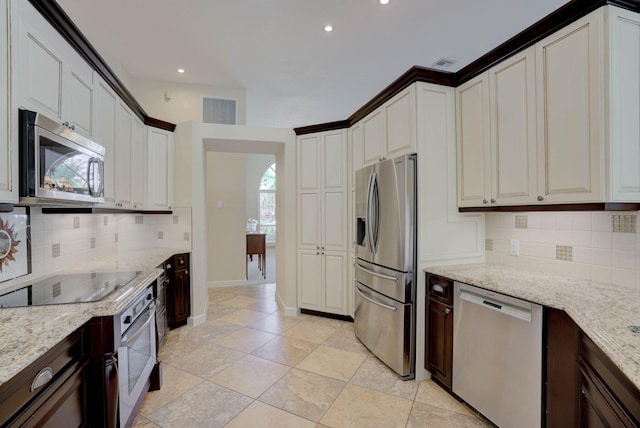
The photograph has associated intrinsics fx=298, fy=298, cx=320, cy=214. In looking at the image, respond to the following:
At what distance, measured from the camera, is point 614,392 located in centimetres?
101

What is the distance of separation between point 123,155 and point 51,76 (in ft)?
3.71

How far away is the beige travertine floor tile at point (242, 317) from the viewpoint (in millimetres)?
3607

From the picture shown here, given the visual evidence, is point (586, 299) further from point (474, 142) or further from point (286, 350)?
point (286, 350)

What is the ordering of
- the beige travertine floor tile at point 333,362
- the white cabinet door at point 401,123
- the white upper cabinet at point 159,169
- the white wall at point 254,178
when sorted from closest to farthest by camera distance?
the white cabinet door at point 401,123 → the beige travertine floor tile at point 333,362 → the white upper cabinet at point 159,169 → the white wall at point 254,178

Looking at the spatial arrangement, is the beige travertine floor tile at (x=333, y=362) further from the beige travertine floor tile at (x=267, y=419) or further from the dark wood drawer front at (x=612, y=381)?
the dark wood drawer front at (x=612, y=381)

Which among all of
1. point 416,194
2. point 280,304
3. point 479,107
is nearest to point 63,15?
point 416,194

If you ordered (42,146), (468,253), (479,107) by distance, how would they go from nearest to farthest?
1. (42,146)
2. (479,107)
3. (468,253)

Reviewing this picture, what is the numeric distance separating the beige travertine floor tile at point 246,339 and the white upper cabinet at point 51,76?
219 centimetres

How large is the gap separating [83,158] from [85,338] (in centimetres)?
114

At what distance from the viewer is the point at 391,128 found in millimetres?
2633

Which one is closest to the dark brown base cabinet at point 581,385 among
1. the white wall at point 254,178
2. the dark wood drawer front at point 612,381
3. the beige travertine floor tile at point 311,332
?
the dark wood drawer front at point 612,381

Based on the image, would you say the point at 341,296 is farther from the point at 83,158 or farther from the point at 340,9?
the point at 340,9

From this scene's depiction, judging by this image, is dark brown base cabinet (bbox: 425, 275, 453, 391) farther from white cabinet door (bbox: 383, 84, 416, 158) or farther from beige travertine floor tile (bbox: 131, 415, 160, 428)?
beige travertine floor tile (bbox: 131, 415, 160, 428)

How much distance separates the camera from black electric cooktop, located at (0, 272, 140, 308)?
4.90ft
